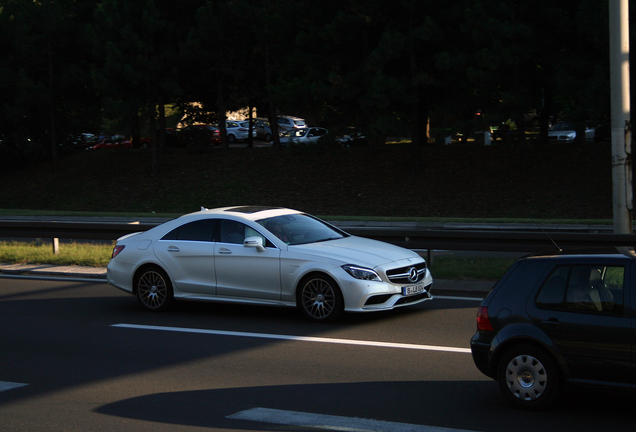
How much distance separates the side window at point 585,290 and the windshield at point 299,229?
4.51 m

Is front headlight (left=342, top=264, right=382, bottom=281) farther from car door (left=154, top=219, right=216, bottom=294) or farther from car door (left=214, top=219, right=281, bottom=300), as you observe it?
car door (left=154, top=219, right=216, bottom=294)

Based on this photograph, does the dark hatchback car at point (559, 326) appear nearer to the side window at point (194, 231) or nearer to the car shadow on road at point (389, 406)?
the car shadow on road at point (389, 406)

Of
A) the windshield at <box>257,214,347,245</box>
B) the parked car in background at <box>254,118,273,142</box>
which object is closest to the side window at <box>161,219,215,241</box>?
the windshield at <box>257,214,347,245</box>

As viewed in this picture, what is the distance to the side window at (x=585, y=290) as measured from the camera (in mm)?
5102

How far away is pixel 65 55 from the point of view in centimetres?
4178

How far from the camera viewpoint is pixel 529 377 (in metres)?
5.41

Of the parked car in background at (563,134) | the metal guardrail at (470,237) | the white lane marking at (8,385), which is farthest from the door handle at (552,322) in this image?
the parked car in background at (563,134)

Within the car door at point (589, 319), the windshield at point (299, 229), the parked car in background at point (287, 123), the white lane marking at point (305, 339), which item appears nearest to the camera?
the car door at point (589, 319)

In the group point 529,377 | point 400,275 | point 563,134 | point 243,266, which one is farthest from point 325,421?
point 563,134

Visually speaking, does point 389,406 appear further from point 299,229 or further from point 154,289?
point 154,289

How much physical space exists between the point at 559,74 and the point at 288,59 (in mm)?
12833

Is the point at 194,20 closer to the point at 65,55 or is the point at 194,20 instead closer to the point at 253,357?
the point at 65,55

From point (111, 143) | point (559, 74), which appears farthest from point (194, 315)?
point (111, 143)

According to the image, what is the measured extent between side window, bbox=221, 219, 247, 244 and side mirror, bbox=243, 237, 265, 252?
358 millimetres
